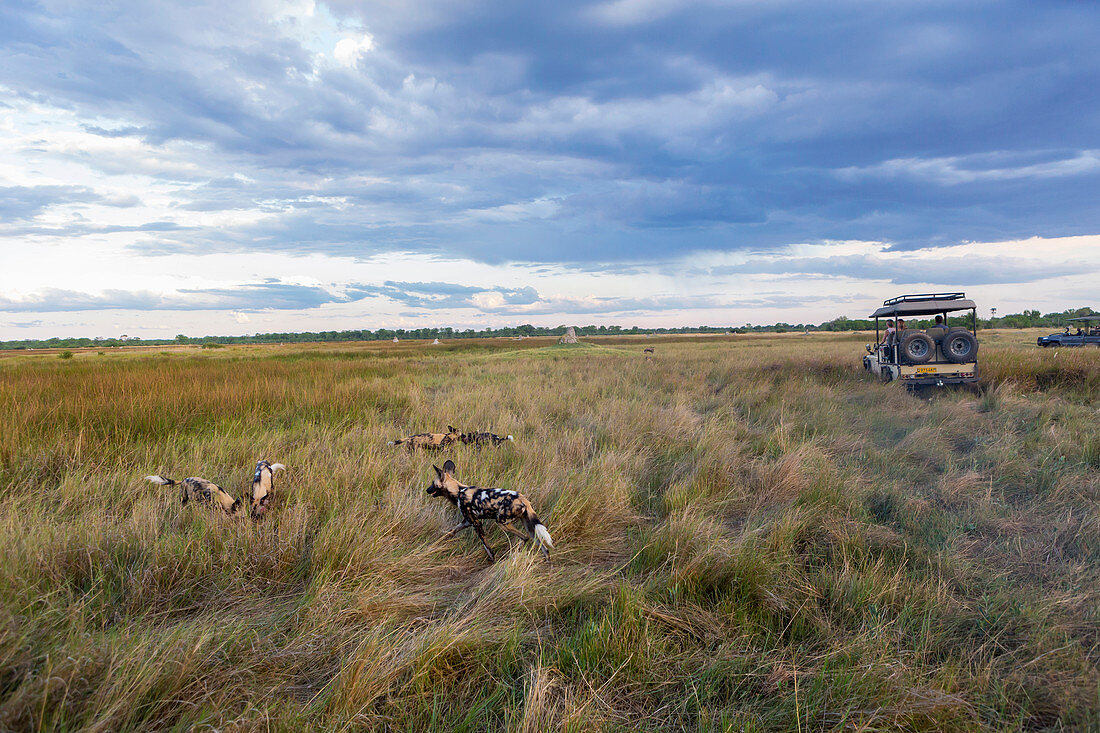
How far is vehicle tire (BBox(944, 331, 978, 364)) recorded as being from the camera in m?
10.6

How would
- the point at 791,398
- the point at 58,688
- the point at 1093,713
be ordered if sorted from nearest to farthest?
the point at 58,688
the point at 1093,713
the point at 791,398

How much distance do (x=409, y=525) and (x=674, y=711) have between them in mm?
2399

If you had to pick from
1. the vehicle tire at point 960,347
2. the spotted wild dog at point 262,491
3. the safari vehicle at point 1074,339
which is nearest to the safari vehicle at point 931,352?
the vehicle tire at point 960,347

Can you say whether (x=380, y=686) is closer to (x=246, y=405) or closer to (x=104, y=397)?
(x=246, y=405)

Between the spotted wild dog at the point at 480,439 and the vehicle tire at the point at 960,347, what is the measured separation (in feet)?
35.7

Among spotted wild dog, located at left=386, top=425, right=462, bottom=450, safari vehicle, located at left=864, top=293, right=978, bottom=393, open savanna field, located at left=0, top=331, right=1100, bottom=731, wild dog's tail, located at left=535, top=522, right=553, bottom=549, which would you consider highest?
safari vehicle, located at left=864, top=293, right=978, bottom=393

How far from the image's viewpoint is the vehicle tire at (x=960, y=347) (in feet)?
34.8

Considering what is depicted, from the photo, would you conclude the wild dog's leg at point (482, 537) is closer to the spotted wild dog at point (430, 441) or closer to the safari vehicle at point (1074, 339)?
the spotted wild dog at point (430, 441)

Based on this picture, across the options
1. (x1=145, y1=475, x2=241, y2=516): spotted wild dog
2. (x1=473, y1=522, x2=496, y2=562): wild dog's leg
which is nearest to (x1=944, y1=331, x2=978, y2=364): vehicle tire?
(x1=473, y1=522, x2=496, y2=562): wild dog's leg

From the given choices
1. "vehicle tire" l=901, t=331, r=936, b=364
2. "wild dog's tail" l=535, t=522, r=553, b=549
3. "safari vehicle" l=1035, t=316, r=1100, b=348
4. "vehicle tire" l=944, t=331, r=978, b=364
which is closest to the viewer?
"wild dog's tail" l=535, t=522, r=553, b=549

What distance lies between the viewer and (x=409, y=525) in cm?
378

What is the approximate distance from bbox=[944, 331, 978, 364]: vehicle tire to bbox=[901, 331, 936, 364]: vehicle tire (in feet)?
1.25

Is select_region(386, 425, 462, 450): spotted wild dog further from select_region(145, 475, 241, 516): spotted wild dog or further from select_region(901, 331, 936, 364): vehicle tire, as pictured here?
select_region(901, 331, 936, 364): vehicle tire

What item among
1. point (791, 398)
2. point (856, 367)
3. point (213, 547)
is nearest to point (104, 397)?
point (213, 547)
